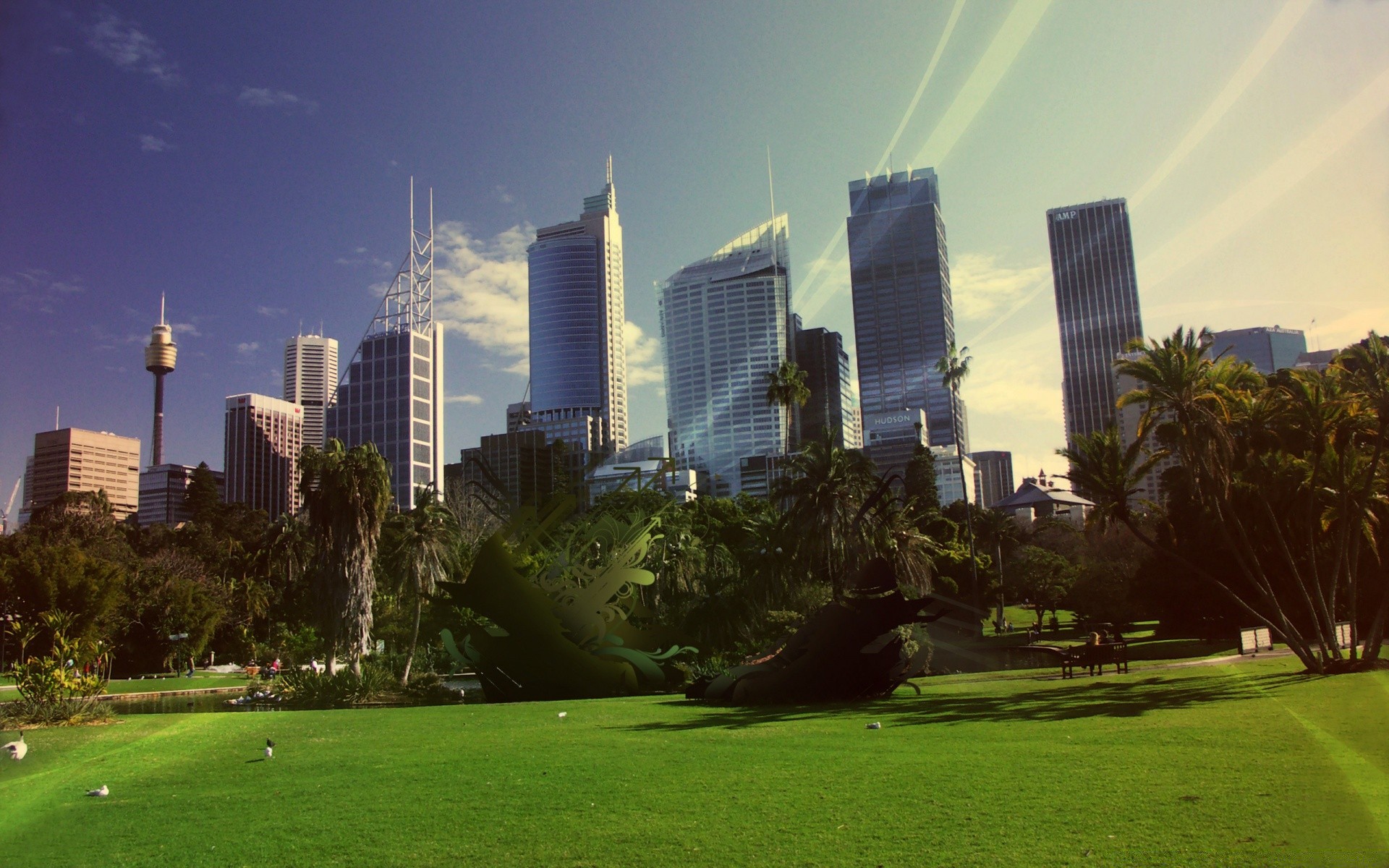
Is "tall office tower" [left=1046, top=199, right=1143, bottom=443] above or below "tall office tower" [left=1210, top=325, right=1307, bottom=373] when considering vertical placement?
above

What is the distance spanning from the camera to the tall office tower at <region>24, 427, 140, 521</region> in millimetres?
52281

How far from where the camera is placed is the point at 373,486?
119 ft

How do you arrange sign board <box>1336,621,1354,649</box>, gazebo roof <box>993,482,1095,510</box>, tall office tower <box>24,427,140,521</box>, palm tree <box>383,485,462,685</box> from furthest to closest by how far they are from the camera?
gazebo roof <box>993,482,1095,510</box>
tall office tower <box>24,427,140,521</box>
palm tree <box>383,485,462,685</box>
sign board <box>1336,621,1354,649</box>

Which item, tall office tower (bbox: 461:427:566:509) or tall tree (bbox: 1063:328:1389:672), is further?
tall office tower (bbox: 461:427:566:509)

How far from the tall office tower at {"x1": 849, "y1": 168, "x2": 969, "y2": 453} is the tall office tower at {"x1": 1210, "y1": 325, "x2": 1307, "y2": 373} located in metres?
143

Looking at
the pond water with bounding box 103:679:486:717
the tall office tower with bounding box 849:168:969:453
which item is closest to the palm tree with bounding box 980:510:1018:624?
the pond water with bounding box 103:679:486:717

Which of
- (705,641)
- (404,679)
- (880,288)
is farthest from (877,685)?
(880,288)

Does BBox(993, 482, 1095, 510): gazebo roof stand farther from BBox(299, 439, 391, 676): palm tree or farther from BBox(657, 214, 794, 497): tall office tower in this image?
BBox(657, 214, 794, 497): tall office tower

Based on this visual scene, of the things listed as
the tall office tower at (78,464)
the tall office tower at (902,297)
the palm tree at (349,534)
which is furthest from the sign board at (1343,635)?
the tall office tower at (902,297)

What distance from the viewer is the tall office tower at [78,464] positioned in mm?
52281

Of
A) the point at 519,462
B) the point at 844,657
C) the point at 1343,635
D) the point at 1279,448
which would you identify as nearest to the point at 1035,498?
the point at 519,462

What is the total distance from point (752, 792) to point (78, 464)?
64843 millimetres

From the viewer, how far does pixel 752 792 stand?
8.40 metres

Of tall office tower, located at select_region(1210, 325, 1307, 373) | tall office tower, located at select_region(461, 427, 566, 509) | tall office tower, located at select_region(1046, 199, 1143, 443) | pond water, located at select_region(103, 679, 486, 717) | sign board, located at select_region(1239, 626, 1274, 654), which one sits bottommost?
pond water, located at select_region(103, 679, 486, 717)
